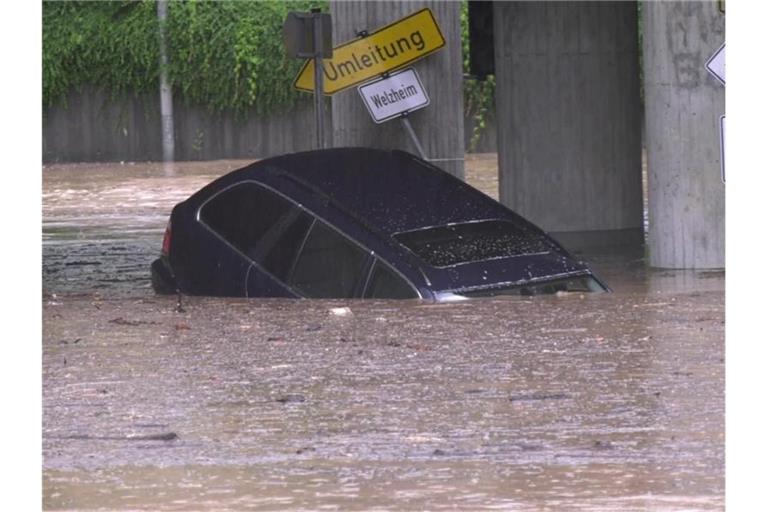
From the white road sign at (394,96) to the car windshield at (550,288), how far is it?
6284mm

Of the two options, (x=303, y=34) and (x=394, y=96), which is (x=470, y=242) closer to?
(x=303, y=34)

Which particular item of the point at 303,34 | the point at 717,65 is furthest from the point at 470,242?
the point at 303,34

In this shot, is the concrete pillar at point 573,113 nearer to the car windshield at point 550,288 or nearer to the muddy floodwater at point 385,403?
the muddy floodwater at point 385,403

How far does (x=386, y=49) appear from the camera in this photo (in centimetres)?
1823

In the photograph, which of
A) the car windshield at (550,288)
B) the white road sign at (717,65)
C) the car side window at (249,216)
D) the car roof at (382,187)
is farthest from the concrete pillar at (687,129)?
the car side window at (249,216)

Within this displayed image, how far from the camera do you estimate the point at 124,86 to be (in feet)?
130

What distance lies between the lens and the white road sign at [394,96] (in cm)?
1803

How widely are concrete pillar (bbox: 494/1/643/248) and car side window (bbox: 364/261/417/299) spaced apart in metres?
8.49

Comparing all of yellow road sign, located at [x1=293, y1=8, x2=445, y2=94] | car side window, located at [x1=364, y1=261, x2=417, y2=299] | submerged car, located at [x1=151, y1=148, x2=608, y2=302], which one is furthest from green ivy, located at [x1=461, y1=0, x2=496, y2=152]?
car side window, located at [x1=364, y1=261, x2=417, y2=299]

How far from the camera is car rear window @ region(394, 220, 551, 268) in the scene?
11492 millimetres

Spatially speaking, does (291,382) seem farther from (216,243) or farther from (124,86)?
(124,86)

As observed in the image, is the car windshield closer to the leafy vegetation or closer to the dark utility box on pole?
the dark utility box on pole

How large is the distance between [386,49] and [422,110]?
0.72 meters
